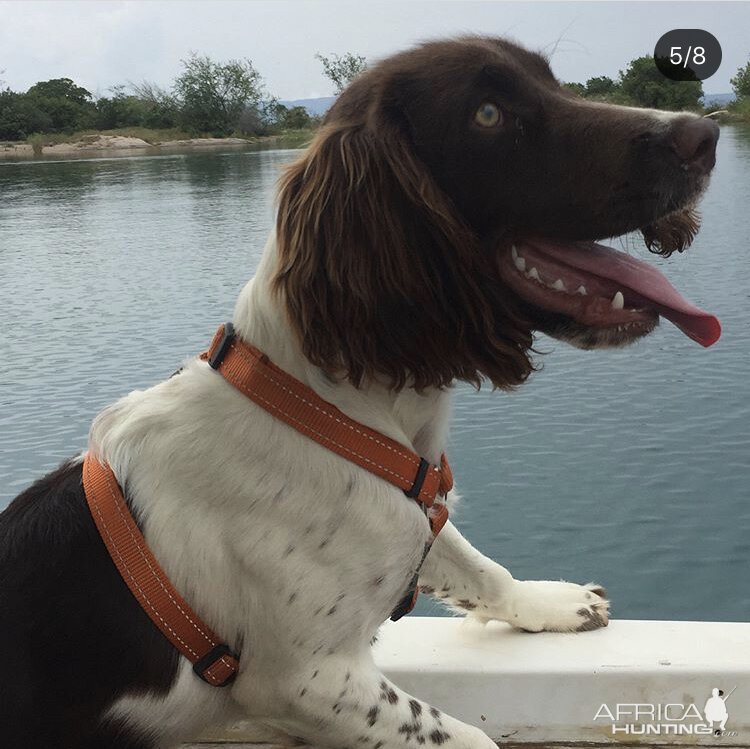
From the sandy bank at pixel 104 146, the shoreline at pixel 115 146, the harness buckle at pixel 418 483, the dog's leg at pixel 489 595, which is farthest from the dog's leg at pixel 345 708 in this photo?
the sandy bank at pixel 104 146

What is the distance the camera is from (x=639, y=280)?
2008 mm

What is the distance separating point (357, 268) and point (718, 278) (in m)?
8.51

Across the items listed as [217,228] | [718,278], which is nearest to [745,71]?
[217,228]

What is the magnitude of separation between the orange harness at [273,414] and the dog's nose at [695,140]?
0.81m

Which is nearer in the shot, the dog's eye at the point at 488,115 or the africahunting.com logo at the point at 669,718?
the dog's eye at the point at 488,115

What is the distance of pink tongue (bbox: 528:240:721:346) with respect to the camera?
200cm

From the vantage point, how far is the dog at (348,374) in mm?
1905

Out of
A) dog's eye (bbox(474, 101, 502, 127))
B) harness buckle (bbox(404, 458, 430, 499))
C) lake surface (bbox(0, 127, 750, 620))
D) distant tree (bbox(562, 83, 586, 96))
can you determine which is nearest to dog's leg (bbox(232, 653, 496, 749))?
harness buckle (bbox(404, 458, 430, 499))

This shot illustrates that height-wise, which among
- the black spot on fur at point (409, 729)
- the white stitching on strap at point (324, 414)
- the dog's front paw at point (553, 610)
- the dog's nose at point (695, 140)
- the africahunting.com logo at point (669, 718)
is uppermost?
the dog's nose at point (695, 140)

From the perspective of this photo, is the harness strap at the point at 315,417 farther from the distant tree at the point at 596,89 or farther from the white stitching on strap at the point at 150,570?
the distant tree at the point at 596,89

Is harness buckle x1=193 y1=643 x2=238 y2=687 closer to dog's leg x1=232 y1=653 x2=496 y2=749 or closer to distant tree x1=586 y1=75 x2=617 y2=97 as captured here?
dog's leg x1=232 y1=653 x2=496 y2=749

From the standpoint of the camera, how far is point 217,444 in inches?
77.0

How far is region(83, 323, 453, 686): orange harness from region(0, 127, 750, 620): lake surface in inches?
17.3

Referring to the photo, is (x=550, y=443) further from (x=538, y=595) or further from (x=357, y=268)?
(x=357, y=268)
